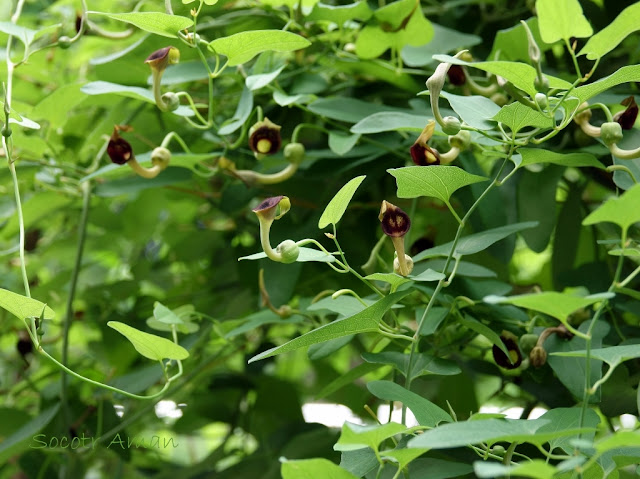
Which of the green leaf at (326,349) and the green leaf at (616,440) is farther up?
the green leaf at (616,440)

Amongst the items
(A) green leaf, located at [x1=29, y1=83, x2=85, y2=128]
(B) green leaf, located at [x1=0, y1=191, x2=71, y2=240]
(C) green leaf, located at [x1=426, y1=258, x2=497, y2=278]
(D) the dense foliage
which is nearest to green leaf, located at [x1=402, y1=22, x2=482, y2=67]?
(D) the dense foliage

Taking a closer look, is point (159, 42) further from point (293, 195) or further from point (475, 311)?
point (475, 311)

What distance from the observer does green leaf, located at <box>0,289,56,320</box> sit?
0.53 meters

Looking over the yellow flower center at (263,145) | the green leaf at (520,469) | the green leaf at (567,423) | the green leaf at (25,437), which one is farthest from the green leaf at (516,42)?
the green leaf at (25,437)

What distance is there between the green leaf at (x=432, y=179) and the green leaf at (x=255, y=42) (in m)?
0.15

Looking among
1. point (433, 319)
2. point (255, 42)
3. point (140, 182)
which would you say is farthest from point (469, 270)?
point (140, 182)

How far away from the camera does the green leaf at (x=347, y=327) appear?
0.50 metres

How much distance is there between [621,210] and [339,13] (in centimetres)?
38

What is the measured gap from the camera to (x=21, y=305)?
1.80 ft

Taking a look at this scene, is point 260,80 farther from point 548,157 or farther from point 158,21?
point 548,157

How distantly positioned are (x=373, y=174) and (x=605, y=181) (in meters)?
0.25

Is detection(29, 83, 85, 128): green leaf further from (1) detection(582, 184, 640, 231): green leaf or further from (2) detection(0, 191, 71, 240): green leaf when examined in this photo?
(1) detection(582, 184, 640, 231): green leaf

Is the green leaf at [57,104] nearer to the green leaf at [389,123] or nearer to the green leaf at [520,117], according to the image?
the green leaf at [389,123]

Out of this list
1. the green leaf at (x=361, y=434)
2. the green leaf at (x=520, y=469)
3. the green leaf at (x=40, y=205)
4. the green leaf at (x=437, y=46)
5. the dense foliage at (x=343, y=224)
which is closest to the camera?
the green leaf at (x=520, y=469)
